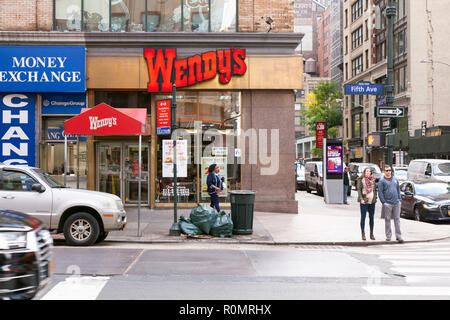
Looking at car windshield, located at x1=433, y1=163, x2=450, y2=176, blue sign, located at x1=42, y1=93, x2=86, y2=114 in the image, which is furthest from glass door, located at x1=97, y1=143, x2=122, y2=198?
car windshield, located at x1=433, y1=163, x2=450, y2=176

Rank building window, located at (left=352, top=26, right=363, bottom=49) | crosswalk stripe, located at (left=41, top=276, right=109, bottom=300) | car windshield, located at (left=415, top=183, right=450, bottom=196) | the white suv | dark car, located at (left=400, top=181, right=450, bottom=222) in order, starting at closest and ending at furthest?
crosswalk stripe, located at (left=41, top=276, right=109, bottom=300) → the white suv → dark car, located at (left=400, top=181, right=450, bottom=222) → car windshield, located at (left=415, top=183, right=450, bottom=196) → building window, located at (left=352, top=26, right=363, bottom=49)

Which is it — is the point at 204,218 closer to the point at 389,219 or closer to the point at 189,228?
the point at 189,228

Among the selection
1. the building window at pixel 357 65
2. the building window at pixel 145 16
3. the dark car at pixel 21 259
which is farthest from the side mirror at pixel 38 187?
the building window at pixel 357 65

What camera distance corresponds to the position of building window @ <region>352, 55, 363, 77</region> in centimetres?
6460

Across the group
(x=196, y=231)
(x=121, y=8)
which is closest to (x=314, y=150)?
(x=121, y=8)

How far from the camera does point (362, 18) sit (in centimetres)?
6250

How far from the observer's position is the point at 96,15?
1859 centimetres

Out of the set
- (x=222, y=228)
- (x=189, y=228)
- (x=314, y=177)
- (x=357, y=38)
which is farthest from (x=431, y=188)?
(x=357, y=38)

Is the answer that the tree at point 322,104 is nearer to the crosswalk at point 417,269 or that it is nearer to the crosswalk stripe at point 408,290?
the crosswalk at point 417,269

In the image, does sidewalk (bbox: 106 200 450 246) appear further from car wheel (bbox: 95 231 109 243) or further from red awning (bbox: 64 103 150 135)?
red awning (bbox: 64 103 150 135)

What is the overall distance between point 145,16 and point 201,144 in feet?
17.0

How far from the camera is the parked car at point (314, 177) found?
2866 cm

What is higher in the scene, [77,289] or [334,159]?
[334,159]

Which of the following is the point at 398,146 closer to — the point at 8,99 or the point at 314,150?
the point at 314,150
